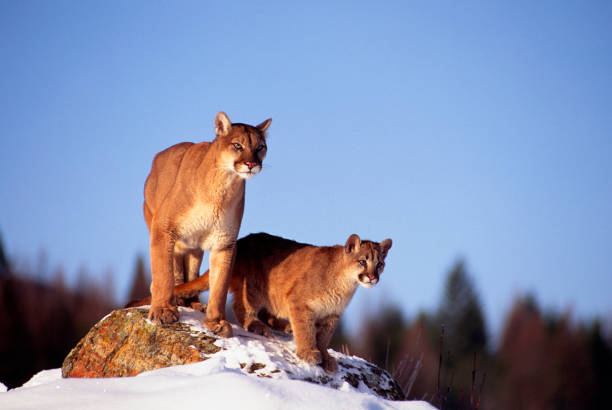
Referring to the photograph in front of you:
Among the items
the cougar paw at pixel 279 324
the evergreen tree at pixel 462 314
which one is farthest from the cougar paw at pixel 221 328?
the evergreen tree at pixel 462 314

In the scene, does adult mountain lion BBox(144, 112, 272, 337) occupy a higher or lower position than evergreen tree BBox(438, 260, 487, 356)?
higher

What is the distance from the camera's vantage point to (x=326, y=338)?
8.45 m

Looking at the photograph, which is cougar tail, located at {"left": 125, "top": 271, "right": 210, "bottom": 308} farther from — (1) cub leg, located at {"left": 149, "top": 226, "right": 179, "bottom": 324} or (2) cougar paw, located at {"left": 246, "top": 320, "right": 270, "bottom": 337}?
(2) cougar paw, located at {"left": 246, "top": 320, "right": 270, "bottom": 337}

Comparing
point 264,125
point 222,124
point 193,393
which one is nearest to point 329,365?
point 193,393

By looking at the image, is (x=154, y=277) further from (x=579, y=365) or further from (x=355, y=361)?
(x=579, y=365)

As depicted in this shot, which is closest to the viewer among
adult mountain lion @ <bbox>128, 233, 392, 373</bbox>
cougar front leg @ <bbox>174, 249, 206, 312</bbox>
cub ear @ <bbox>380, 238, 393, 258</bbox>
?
adult mountain lion @ <bbox>128, 233, 392, 373</bbox>

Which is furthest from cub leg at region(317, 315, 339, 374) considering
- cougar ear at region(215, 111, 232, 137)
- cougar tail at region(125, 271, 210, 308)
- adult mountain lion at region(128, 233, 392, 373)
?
cougar ear at region(215, 111, 232, 137)

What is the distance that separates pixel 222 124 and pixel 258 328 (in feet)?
9.31

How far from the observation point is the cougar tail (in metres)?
8.67

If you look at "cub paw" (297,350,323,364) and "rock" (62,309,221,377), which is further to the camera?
"cub paw" (297,350,323,364)

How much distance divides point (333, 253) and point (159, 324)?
2612 mm

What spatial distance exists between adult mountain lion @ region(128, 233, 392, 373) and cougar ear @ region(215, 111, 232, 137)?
1.99 metres

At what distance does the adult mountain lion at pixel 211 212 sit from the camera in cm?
778

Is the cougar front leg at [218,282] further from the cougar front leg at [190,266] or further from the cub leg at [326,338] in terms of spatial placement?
the cub leg at [326,338]
